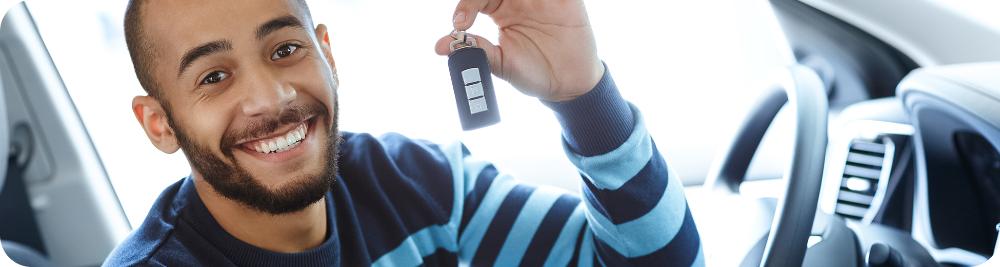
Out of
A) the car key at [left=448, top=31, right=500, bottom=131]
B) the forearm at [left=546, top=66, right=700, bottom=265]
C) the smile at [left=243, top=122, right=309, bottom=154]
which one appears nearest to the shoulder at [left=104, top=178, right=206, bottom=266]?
the smile at [left=243, top=122, right=309, bottom=154]

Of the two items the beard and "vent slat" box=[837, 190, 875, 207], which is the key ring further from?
"vent slat" box=[837, 190, 875, 207]

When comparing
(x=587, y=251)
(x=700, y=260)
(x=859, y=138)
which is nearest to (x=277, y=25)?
(x=587, y=251)

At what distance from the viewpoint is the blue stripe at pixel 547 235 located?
114 centimetres

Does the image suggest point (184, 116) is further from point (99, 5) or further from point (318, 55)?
point (99, 5)

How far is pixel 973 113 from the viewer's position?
98 centimetres

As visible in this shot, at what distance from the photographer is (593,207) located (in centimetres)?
107

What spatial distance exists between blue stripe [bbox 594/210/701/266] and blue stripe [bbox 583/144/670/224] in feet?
0.18

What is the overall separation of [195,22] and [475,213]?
454mm

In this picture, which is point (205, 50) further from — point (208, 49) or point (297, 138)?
point (297, 138)

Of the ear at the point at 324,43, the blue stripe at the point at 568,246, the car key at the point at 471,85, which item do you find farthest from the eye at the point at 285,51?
the blue stripe at the point at 568,246

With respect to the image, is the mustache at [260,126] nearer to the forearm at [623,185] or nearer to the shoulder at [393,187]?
the shoulder at [393,187]

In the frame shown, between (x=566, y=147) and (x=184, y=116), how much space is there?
1.46ft

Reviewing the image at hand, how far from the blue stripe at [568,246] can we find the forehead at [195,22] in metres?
0.47

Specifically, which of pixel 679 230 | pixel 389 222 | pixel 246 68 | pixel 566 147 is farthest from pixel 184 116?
pixel 679 230
